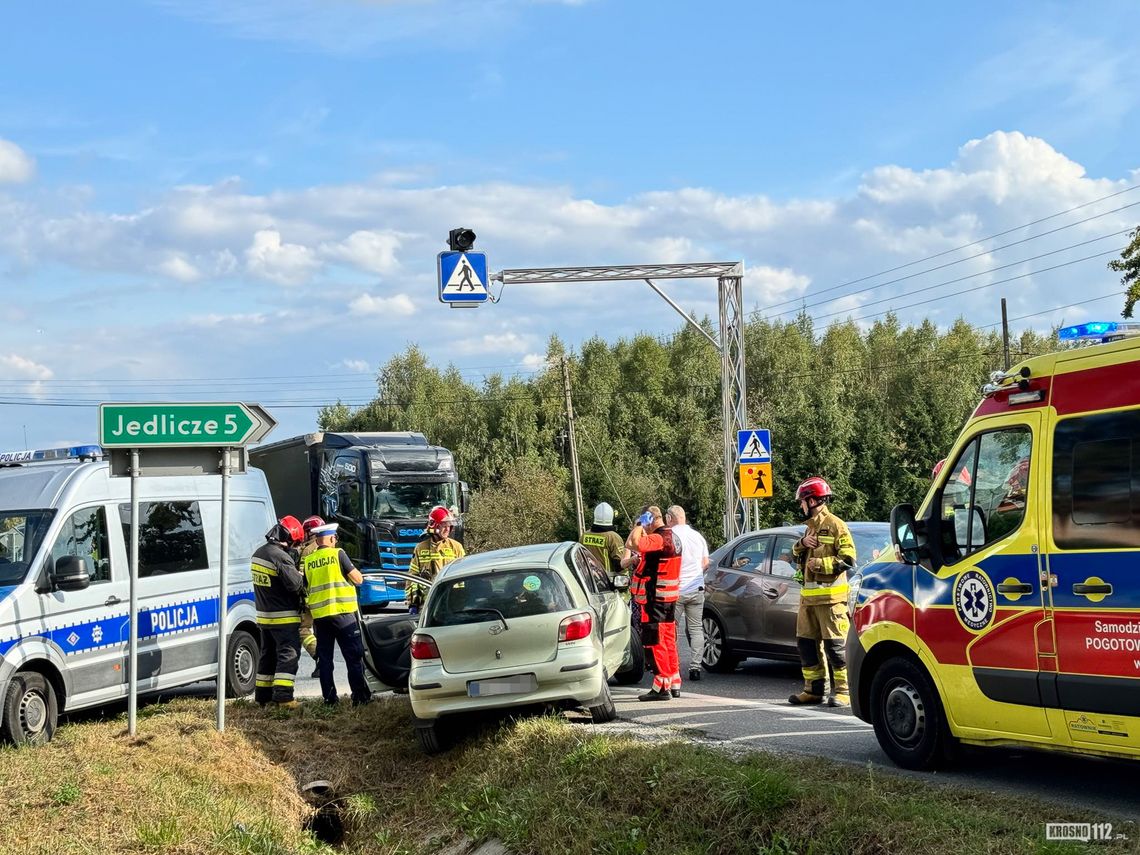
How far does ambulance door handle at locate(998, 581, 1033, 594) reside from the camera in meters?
6.68

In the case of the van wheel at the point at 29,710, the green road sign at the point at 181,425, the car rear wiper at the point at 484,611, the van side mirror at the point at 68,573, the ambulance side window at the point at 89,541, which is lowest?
the van wheel at the point at 29,710

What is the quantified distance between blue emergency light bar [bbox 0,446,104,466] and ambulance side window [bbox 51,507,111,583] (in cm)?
66

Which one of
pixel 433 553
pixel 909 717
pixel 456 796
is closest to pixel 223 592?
pixel 433 553

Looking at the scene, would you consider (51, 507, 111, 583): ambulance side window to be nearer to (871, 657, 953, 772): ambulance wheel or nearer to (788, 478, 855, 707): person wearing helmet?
(788, 478, 855, 707): person wearing helmet

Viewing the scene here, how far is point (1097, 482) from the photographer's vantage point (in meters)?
6.33

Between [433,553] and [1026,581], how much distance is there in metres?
7.68

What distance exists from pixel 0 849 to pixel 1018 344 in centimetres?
7045

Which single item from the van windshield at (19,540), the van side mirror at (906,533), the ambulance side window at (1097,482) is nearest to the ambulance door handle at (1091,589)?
the ambulance side window at (1097,482)

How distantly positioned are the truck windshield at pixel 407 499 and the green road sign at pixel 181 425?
656 inches

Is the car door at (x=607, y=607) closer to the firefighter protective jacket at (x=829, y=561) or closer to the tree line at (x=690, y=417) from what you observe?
the firefighter protective jacket at (x=829, y=561)

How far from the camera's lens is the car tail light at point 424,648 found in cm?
951

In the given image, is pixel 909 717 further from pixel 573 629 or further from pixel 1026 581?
pixel 573 629

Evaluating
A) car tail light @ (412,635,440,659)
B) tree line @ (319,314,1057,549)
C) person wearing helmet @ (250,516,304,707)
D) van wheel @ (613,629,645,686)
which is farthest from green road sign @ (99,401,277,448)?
tree line @ (319,314,1057,549)

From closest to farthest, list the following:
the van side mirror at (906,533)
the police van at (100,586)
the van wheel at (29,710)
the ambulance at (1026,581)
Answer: the ambulance at (1026,581)
the van side mirror at (906,533)
the van wheel at (29,710)
the police van at (100,586)
